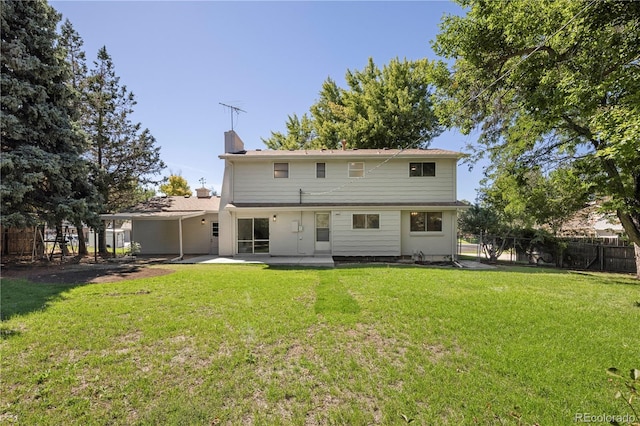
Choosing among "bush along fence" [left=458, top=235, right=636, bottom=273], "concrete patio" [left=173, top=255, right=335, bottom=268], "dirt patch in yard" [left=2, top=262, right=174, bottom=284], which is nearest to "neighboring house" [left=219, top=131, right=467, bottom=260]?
"concrete patio" [left=173, top=255, right=335, bottom=268]

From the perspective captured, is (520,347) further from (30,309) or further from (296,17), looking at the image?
(296,17)

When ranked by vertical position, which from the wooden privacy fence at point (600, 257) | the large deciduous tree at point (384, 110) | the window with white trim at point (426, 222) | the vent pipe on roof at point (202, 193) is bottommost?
the wooden privacy fence at point (600, 257)

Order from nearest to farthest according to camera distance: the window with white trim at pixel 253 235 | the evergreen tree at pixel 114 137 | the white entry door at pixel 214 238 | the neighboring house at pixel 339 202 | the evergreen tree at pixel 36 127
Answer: the evergreen tree at pixel 36 127
the neighboring house at pixel 339 202
the window with white trim at pixel 253 235
the evergreen tree at pixel 114 137
the white entry door at pixel 214 238

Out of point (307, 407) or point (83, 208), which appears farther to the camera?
point (83, 208)

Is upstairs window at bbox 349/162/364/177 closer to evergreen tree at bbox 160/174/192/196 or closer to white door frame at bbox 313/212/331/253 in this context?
white door frame at bbox 313/212/331/253

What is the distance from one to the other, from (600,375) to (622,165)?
24.7 feet

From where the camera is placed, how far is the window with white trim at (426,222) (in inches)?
588

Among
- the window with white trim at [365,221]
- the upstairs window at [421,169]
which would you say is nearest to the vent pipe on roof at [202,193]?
the window with white trim at [365,221]

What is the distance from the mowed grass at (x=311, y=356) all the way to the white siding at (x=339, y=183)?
8579mm

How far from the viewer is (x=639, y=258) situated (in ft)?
38.1

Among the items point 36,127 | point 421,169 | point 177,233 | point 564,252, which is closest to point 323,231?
point 421,169

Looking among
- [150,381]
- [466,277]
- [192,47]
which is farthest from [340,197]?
[150,381]

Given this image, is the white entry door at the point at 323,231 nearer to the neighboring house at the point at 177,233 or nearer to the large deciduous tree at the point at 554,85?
the neighboring house at the point at 177,233

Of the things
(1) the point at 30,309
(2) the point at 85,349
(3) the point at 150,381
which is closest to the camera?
(3) the point at 150,381
